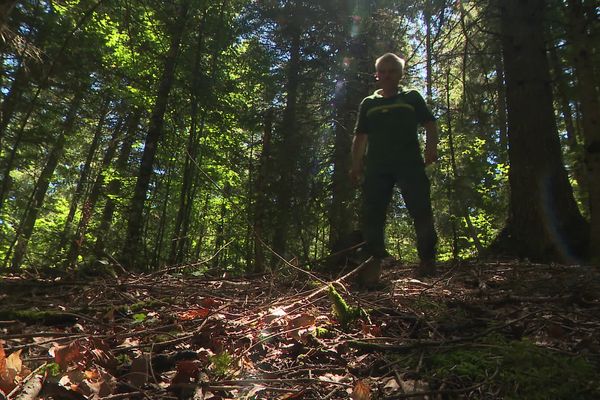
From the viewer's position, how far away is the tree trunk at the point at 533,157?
502cm

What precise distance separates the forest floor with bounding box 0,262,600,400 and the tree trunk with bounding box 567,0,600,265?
45.1 inches

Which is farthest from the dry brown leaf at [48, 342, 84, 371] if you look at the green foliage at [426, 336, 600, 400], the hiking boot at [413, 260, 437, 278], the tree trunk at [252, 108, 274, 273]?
the tree trunk at [252, 108, 274, 273]

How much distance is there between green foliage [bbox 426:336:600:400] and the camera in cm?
176

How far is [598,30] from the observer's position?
4973 millimetres

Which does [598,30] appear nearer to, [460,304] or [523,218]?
[523,218]

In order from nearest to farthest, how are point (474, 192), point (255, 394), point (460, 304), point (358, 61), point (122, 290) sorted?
point (255, 394) < point (460, 304) < point (122, 290) < point (474, 192) < point (358, 61)

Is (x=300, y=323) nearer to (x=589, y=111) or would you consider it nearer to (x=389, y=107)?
(x=389, y=107)

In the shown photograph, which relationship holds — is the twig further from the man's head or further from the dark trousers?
the man's head

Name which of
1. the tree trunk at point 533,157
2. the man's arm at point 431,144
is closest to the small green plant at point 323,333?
the man's arm at point 431,144

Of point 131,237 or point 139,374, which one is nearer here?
point 139,374

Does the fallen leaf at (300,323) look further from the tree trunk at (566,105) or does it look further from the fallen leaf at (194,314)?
the tree trunk at (566,105)

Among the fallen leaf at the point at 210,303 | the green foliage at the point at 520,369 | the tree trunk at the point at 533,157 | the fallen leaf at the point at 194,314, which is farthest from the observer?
the tree trunk at the point at 533,157

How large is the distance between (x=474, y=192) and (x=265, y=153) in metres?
5.53

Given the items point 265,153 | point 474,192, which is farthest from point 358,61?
point 474,192
